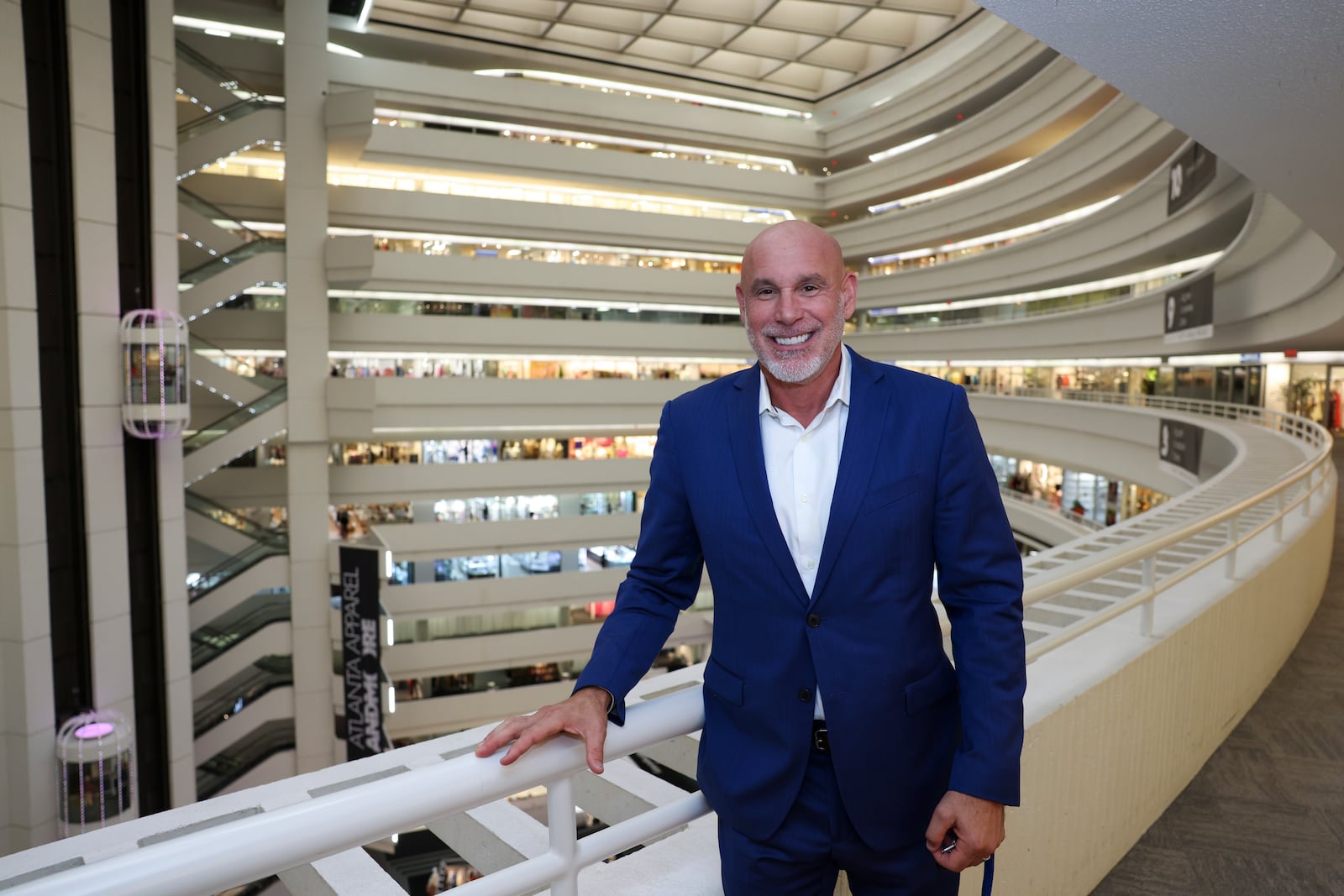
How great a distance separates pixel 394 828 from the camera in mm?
1273

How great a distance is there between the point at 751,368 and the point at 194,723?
691 inches

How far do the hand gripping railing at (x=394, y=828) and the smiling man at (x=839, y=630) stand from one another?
0.22 ft

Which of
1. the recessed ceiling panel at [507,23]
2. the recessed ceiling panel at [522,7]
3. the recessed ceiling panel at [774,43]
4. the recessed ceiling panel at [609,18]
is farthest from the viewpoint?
the recessed ceiling panel at [774,43]

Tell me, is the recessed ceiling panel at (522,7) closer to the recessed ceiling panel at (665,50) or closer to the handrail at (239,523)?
the recessed ceiling panel at (665,50)

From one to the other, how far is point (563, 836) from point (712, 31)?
28329mm

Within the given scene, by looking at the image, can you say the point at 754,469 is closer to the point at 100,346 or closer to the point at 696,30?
the point at 100,346

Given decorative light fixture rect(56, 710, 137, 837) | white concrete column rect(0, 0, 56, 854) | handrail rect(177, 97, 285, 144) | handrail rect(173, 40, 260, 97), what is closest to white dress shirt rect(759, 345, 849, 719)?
white concrete column rect(0, 0, 56, 854)

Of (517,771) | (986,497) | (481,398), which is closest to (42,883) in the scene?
(517,771)

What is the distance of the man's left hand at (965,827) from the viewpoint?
152 cm

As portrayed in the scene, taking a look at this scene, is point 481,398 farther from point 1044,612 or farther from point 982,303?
point 1044,612

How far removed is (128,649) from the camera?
42.1 ft

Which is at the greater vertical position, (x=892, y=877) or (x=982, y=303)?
(x=982, y=303)

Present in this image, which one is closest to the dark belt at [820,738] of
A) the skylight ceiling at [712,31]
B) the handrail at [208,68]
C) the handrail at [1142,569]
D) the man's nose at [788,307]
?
the man's nose at [788,307]

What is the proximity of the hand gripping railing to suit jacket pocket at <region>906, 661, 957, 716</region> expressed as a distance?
408 mm
